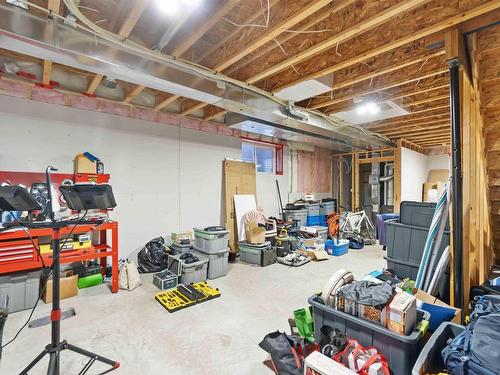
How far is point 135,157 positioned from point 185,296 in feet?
7.70

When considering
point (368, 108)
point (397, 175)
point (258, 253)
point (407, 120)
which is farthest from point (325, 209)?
point (368, 108)

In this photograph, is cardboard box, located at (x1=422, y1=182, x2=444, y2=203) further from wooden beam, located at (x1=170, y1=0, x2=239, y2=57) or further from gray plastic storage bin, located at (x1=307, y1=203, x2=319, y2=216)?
wooden beam, located at (x1=170, y1=0, x2=239, y2=57)

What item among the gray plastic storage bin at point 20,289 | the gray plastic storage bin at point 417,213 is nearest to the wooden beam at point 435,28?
the gray plastic storage bin at point 417,213

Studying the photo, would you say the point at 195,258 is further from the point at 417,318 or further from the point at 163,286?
the point at 417,318

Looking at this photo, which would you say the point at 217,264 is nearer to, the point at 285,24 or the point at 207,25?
the point at 207,25

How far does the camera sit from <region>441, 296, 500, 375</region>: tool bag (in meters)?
1.21

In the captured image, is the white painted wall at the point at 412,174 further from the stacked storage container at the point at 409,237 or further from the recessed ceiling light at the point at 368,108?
the stacked storage container at the point at 409,237

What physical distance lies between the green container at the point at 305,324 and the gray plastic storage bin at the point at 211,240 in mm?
1957

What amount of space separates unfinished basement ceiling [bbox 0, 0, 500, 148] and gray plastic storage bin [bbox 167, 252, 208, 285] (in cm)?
220

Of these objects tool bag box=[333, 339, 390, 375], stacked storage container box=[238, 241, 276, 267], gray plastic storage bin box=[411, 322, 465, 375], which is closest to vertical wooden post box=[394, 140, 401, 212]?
stacked storage container box=[238, 241, 276, 267]

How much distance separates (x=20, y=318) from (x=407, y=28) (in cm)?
461

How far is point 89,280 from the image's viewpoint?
338cm

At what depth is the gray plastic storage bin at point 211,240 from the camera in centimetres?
383

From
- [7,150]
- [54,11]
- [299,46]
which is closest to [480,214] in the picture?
[299,46]
